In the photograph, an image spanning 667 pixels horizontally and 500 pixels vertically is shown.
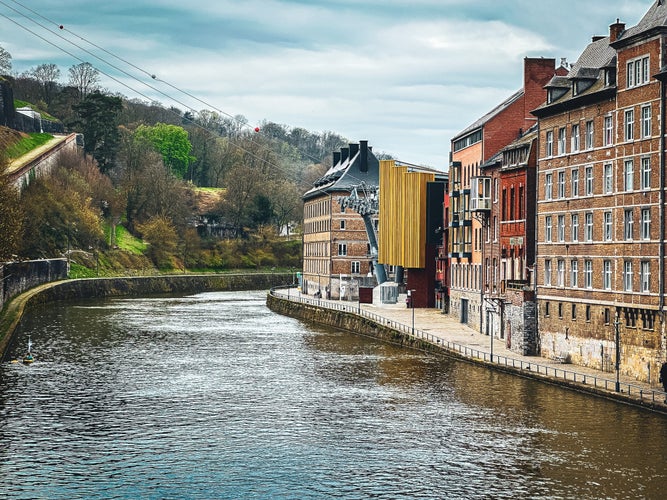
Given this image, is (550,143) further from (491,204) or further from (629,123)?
(491,204)

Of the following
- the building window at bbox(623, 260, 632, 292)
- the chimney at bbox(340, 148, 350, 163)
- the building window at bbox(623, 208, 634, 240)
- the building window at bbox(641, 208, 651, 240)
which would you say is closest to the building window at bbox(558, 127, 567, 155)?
the building window at bbox(623, 208, 634, 240)

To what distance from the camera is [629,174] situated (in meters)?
50.0

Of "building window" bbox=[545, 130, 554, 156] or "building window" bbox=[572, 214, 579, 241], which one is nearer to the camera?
"building window" bbox=[572, 214, 579, 241]

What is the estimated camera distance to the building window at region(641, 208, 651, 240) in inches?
1895

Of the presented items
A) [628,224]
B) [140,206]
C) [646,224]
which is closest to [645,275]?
[646,224]

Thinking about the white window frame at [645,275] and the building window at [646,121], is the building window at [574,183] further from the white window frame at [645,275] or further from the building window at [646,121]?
the white window frame at [645,275]

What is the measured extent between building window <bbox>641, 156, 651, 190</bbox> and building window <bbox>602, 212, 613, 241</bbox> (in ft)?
12.9

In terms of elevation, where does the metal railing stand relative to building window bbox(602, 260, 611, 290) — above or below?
below

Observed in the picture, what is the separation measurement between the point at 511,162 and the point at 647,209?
19864 millimetres

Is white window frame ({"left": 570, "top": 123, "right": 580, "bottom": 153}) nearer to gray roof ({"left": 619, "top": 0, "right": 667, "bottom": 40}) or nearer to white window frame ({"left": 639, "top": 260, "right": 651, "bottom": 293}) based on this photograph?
gray roof ({"left": 619, "top": 0, "right": 667, "bottom": 40})

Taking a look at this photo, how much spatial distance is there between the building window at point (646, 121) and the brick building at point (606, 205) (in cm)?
7

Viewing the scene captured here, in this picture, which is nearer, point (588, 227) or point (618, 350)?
point (618, 350)

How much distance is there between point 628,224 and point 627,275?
7.93 ft

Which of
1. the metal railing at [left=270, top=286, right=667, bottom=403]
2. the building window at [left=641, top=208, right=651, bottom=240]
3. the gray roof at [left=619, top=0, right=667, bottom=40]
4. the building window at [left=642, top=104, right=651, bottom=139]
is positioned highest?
the gray roof at [left=619, top=0, right=667, bottom=40]
